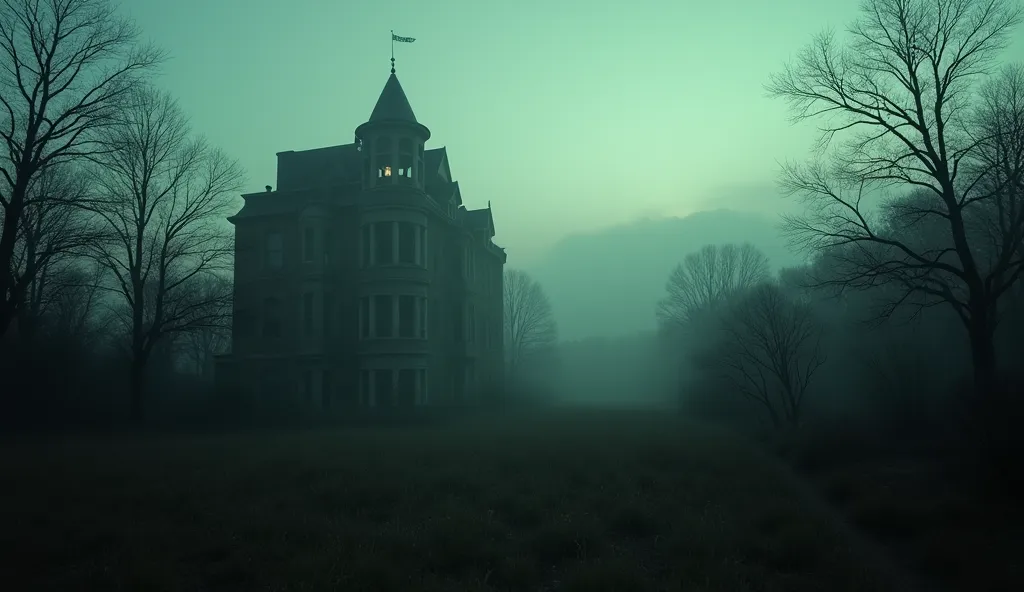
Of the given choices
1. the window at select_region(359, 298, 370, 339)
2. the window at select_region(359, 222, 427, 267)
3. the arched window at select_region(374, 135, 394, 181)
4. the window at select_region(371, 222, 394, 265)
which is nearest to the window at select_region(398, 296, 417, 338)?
the window at select_region(359, 298, 370, 339)

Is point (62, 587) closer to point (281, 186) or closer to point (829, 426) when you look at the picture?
point (829, 426)

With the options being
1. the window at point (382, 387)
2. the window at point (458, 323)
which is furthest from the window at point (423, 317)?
the window at point (458, 323)

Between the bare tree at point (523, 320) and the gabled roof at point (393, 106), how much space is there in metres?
43.1

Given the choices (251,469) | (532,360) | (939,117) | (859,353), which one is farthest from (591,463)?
(532,360)

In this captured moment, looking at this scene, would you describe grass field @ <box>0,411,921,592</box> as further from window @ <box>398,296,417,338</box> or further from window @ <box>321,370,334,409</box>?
window @ <box>321,370,334,409</box>

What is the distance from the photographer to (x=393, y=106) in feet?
113

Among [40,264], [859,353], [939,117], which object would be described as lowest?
[859,353]

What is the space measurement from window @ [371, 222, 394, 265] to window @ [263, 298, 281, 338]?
6826 millimetres

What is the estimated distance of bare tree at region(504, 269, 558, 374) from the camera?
77.8m

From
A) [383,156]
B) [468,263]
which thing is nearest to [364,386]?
[468,263]

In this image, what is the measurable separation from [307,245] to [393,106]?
28.5ft

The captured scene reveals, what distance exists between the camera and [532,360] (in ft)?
258

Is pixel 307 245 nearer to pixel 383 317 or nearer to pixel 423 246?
pixel 383 317

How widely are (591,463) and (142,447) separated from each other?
1425 cm
